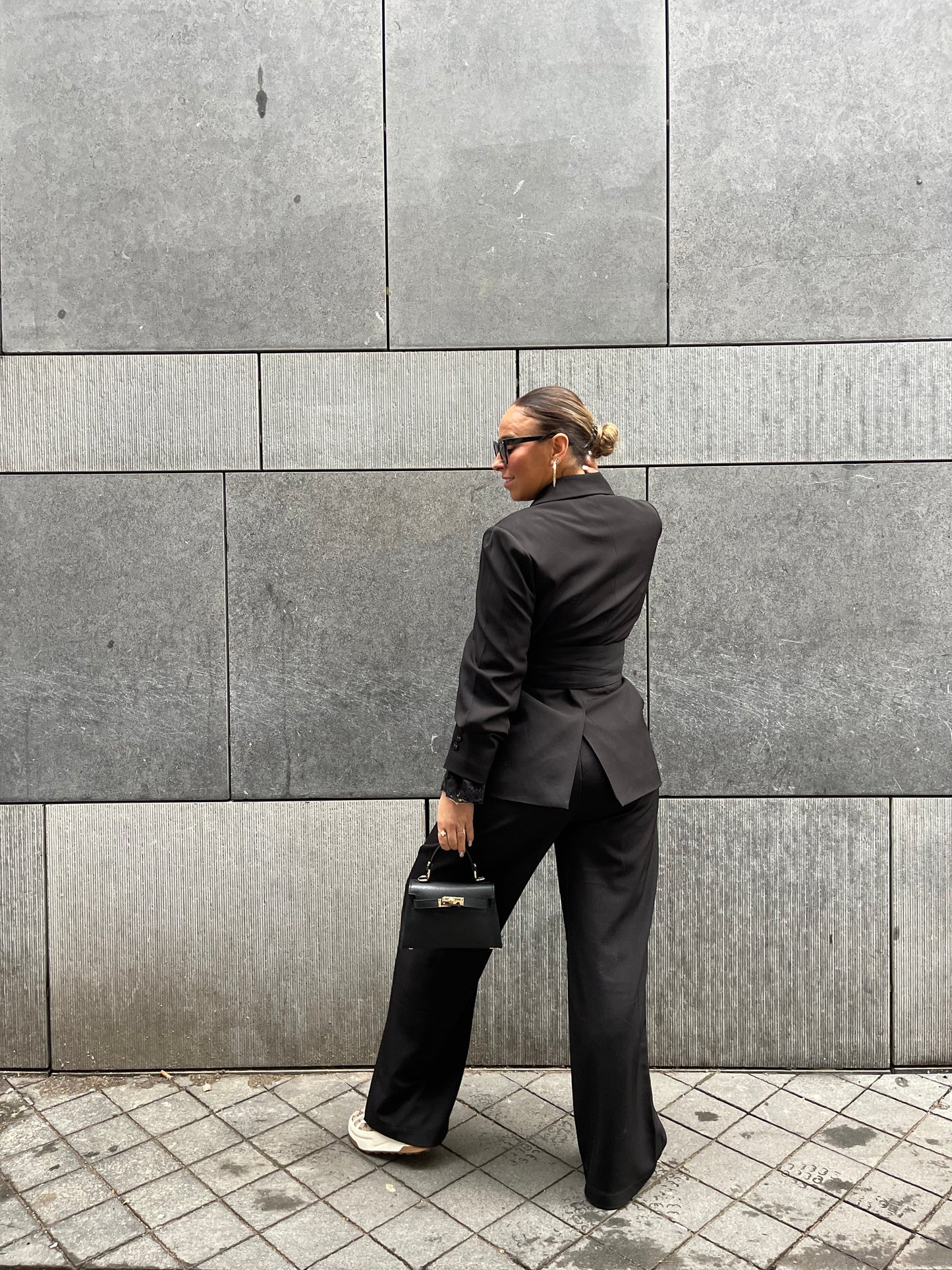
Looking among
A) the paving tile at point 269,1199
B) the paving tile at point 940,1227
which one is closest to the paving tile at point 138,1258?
the paving tile at point 269,1199

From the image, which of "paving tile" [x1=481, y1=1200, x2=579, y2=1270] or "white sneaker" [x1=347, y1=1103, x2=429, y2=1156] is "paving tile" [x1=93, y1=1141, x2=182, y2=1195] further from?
"paving tile" [x1=481, y1=1200, x2=579, y2=1270]

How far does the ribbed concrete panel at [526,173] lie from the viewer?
11.5 ft

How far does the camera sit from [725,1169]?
294 cm

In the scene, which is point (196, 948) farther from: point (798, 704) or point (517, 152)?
point (517, 152)

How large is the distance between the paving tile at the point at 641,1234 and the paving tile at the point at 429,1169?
0.47m

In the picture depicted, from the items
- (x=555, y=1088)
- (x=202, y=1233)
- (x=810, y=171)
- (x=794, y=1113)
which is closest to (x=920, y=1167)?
(x=794, y=1113)

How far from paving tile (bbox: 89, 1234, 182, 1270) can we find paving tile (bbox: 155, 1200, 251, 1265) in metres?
0.02

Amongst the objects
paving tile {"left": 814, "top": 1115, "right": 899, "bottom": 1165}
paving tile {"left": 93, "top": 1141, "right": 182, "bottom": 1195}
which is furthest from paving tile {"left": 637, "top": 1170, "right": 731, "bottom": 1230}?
paving tile {"left": 93, "top": 1141, "right": 182, "bottom": 1195}

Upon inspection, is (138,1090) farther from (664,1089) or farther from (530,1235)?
(664,1089)

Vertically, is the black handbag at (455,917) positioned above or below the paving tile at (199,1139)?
above

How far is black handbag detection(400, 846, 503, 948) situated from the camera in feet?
8.76

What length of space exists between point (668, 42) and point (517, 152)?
65cm

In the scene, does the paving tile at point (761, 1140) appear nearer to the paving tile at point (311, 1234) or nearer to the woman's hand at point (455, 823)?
the paving tile at point (311, 1234)

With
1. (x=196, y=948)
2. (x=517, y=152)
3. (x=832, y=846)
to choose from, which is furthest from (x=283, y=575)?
(x=832, y=846)
